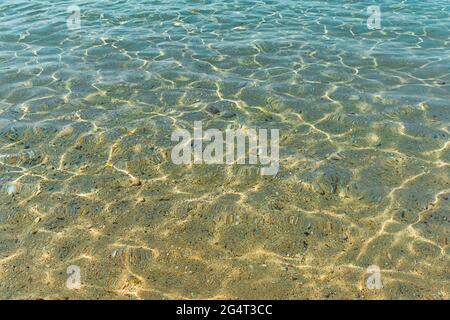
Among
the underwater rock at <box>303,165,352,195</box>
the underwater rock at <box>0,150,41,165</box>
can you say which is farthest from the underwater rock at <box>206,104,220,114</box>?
the underwater rock at <box>0,150,41,165</box>

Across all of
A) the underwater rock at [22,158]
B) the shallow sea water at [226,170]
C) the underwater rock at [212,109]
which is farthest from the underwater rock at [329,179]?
the underwater rock at [22,158]

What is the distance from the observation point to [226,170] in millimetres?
6285

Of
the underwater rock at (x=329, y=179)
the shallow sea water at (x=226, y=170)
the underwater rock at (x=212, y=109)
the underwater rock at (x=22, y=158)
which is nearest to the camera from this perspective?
the shallow sea water at (x=226, y=170)

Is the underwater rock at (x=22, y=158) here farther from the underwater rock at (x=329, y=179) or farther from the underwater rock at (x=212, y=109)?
the underwater rock at (x=329, y=179)

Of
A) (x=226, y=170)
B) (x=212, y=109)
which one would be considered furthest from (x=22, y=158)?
(x=212, y=109)

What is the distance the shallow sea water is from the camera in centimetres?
470

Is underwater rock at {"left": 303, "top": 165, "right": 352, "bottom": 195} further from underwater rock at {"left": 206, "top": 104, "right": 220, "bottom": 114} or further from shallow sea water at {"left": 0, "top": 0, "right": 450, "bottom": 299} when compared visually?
underwater rock at {"left": 206, "top": 104, "right": 220, "bottom": 114}

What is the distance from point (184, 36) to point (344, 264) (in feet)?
28.3

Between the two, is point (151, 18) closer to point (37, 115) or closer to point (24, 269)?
point (37, 115)

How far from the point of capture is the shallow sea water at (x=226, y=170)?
15.4 ft

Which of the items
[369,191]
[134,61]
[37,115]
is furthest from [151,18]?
[369,191]

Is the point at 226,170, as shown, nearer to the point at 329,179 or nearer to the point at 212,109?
the point at 329,179

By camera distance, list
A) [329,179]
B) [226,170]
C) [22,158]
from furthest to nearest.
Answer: [22,158]
[226,170]
[329,179]
